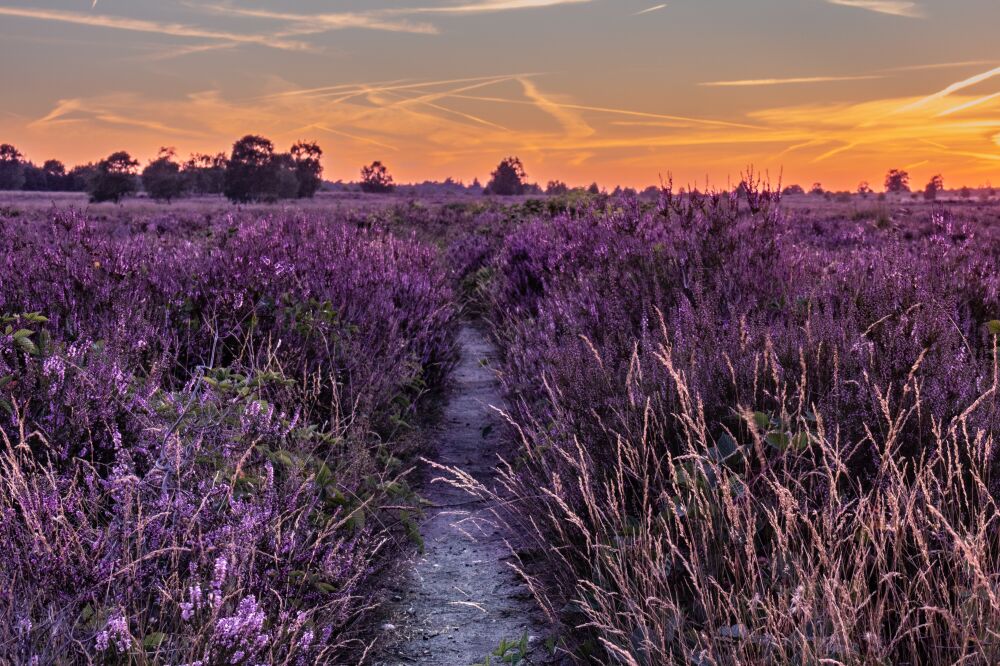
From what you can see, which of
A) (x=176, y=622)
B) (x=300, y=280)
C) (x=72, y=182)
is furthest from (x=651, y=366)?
(x=72, y=182)

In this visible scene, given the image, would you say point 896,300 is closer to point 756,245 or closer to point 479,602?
point 756,245

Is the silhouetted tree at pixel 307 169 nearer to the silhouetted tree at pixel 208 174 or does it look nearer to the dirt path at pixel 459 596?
the silhouetted tree at pixel 208 174

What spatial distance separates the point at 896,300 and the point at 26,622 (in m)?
4.49

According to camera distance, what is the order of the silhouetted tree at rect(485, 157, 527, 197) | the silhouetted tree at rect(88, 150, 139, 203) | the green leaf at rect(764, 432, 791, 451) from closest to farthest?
1. the green leaf at rect(764, 432, 791, 451)
2. the silhouetted tree at rect(88, 150, 139, 203)
3. the silhouetted tree at rect(485, 157, 527, 197)

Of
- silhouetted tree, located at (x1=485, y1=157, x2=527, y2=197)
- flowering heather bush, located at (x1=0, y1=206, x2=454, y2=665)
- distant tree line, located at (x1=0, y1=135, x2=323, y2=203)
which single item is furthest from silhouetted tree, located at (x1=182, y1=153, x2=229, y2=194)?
flowering heather bush, located at (x1=0, y1=206, x2=454, y2=665)

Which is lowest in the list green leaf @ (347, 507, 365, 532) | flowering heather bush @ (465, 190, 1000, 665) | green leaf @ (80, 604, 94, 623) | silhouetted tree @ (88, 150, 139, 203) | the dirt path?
the dirt path

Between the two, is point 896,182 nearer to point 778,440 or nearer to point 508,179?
point 508,179

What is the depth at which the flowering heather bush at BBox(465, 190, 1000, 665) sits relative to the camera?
211 centimetres

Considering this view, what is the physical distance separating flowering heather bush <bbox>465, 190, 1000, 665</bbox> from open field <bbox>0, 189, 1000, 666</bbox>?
24mm

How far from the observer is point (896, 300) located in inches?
171

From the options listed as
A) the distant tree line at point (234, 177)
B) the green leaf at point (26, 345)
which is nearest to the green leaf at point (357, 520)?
the green leaf at point (26, 345)

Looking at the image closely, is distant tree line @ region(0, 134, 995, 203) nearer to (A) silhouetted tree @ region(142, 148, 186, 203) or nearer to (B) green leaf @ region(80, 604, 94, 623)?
(A) silhouetted tree @ region(142, 148, 186, 203)

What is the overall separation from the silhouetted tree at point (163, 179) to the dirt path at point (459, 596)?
61.1 m

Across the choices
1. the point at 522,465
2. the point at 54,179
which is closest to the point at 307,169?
the point at 54,179
